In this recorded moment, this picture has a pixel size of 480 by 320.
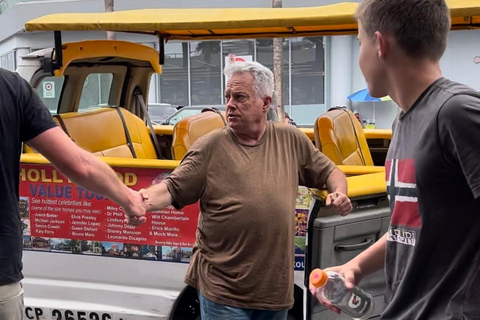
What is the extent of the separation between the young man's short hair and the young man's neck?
0.03 meters

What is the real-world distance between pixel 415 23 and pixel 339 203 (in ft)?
5.29

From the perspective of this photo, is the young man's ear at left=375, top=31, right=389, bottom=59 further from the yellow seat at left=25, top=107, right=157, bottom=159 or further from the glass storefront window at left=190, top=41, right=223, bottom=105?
the glass storefront window at left=190, top=41, right=223, bottom=105

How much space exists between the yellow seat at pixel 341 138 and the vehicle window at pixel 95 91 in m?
2.08

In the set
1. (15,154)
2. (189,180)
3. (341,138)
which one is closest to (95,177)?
(15,154)

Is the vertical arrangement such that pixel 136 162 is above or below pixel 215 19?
below

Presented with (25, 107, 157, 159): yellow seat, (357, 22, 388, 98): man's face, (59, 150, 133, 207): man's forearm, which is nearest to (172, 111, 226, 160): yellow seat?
(25, 107, 157, 159): yellow seat

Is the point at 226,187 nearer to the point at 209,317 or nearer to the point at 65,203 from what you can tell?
the point at 209,317

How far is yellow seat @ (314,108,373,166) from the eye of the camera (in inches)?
212

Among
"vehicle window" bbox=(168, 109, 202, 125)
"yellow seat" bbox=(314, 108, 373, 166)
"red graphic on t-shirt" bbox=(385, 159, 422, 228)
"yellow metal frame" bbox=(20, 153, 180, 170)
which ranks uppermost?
"red graphic on t-shirt" bbox=(385, 159, 422, 228)

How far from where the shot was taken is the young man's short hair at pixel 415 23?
162cm

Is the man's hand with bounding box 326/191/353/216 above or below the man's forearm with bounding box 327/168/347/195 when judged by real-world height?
below

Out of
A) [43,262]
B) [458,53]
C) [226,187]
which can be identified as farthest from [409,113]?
[458,53]

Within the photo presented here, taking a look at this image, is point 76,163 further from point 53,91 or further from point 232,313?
point 53,91

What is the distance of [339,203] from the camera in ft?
10.3
